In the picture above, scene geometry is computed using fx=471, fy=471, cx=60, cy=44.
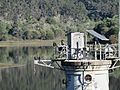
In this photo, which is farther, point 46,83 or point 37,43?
point 37,43

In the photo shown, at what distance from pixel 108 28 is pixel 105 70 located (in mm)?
77442

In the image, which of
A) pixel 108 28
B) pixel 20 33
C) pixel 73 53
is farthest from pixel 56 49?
pixel 20 33

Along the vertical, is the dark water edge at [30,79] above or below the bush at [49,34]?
below

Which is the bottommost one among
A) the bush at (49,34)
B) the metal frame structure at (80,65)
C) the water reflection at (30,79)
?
the water reflection at (30,79)

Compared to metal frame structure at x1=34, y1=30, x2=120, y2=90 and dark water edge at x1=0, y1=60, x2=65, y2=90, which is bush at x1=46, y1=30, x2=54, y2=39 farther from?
metal frame structure at x1=34, y1=30, x2=120, y2=90

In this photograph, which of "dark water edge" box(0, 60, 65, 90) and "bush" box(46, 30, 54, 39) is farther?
"bush" box(46, 30, 54, 39)

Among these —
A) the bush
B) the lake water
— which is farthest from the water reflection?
the bush

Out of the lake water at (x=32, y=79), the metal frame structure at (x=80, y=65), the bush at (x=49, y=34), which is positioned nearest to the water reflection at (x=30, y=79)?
the lake water at (x=32, y=79)

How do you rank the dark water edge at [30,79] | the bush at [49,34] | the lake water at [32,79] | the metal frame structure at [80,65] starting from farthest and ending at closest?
the bush at [49,34] → the dark water edge at [30,79] → the lake water at [32,79] → the metal frame structure at [80,65]

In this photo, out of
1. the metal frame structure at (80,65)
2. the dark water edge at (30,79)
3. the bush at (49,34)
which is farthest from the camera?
the bush at (49,34)

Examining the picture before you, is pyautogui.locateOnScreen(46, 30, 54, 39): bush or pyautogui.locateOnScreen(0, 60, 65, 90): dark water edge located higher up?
pyautogui.locateOnScreen(46, 30, 54, 39): bush

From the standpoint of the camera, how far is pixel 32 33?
158500 mm

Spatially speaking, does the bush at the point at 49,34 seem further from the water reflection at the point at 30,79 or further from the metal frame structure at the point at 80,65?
the metal frame structure at the point at 80,65

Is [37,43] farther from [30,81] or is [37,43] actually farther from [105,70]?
[105,70]
